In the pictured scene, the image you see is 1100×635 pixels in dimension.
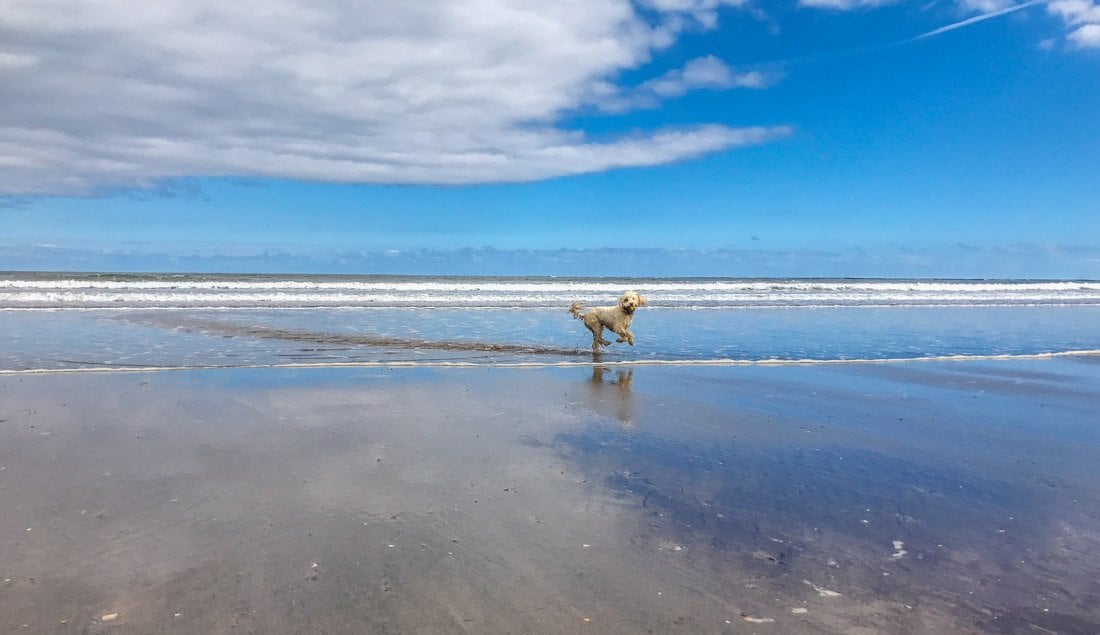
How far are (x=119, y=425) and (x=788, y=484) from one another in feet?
21.7

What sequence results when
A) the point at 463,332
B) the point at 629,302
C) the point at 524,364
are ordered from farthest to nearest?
the point at 463,332 → the point at 629,302 → the point at 524,364

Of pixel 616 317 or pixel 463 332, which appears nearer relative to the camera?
pixel 616 317

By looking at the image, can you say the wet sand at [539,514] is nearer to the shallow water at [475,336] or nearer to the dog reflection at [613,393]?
the dog reflection at [613,393]

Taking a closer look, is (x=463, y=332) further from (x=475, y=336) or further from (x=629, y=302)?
(x=629, y=302)

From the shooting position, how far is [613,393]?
977 centimetres

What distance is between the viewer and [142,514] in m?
4.88

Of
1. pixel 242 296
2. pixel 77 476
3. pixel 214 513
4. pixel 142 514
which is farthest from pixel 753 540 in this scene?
pixel 242 296

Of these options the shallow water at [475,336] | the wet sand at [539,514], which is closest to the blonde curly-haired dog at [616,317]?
the shallow water at [475,336]

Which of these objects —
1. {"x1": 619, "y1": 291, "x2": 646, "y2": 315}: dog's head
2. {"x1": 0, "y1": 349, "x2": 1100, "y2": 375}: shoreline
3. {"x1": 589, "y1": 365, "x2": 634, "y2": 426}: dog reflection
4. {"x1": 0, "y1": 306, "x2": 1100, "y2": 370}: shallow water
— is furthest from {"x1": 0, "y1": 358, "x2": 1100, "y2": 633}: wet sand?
{"x1": 619, "y1": 291, "x2": 646, "y2": 315}: dog's head

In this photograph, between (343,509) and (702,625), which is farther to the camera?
(343,509)

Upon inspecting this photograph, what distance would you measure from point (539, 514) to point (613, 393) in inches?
193

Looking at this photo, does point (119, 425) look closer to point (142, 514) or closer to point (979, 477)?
point (142, 514)

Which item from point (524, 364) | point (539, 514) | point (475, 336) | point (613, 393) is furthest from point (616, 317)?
point (539, 514)

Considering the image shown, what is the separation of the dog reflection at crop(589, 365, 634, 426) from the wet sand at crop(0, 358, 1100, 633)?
0.30 ft
